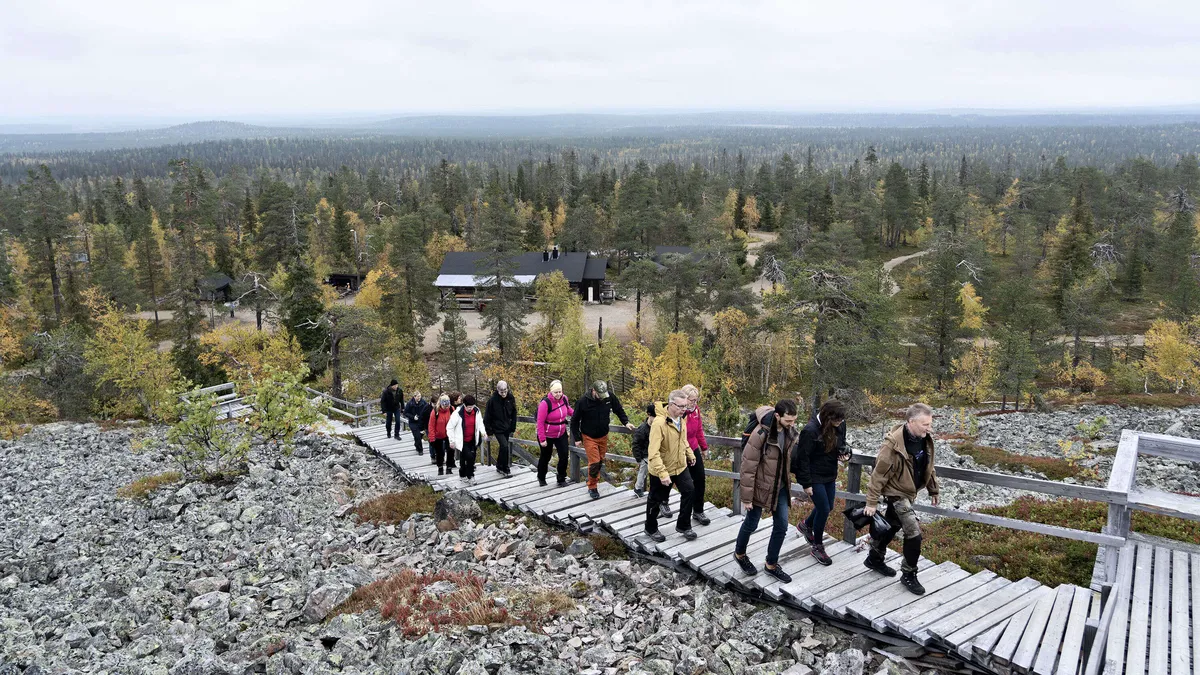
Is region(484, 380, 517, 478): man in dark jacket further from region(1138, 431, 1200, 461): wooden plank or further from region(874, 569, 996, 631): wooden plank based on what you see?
region(1138, 431, 1200, 461): wooden plank

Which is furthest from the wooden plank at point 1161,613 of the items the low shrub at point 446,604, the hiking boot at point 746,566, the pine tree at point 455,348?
the pine tree at point 455,348

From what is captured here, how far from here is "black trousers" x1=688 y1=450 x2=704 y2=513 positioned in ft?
29.0

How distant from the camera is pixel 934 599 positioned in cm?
693

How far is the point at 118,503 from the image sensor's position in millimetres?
13352

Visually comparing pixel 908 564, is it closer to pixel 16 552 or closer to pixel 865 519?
pixel 865 519

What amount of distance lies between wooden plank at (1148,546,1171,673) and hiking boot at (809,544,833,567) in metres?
2.81

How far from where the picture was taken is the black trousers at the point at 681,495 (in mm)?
8555

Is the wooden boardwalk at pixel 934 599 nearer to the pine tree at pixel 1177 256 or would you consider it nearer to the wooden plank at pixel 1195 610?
the wooden plank at pixel 1195 610

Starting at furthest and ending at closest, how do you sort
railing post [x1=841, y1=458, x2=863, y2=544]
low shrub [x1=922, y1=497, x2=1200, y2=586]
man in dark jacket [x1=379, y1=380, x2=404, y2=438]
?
1. man in dark jacket [x1=379, y1=380, x2=404, y2=438]
2. low shrub [x1=922, y1=497, x2=1200, y2=586]
3. railing post [x1=841, y1=458, x2=863, y2=544]

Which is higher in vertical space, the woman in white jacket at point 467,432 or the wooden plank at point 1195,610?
the wooden plank at point 1195,610

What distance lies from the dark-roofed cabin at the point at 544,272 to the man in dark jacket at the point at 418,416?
49.0 m

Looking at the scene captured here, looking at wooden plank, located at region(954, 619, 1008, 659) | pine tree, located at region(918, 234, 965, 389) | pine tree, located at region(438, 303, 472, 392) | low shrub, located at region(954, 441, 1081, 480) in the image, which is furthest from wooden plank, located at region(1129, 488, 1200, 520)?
pine tree, located at region(918, 234, 965, 389)

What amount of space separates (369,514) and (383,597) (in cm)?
405

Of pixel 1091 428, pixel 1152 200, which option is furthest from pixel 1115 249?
pixel 1091 428
